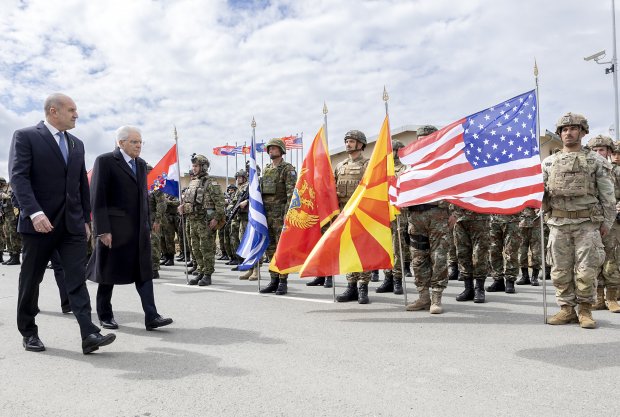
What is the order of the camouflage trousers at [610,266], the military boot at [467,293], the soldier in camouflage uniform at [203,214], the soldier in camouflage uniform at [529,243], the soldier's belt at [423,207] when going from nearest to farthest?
the camouflage trousers at [610,266] → the soldier's belt at [423,207] → the military boot at [467,293] → the soldier in camouflage uniform at [529,243] → the soldier in camouflage uniform at [203,214]

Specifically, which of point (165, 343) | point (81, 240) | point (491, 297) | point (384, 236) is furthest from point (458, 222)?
point (81, 240)

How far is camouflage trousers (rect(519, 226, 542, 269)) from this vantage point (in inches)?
355

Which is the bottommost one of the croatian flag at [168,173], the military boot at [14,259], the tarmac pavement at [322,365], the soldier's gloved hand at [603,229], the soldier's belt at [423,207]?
the tarmac pavement at [322,365]

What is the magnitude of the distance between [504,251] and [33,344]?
6.67 meters

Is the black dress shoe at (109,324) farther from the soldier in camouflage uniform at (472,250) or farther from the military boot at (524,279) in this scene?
the military boot at (524,279)

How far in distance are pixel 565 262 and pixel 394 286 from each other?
9.47ft

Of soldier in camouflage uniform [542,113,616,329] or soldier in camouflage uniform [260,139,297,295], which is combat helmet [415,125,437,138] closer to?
soldier in camouflage uniform [542,113,616,329]

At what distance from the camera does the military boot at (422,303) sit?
20.4 ft

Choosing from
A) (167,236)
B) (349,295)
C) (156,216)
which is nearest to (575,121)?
(349,295)

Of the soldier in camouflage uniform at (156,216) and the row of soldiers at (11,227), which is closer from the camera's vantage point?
the soldier in camouflage uniform at (156,216)

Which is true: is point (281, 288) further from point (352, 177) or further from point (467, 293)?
point (467, 293)

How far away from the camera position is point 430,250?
6.24 metres

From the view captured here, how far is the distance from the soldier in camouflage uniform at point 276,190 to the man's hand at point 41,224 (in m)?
4.30

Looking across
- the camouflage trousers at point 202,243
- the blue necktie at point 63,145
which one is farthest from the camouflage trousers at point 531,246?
the blue necktie at point 63,145
